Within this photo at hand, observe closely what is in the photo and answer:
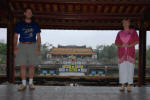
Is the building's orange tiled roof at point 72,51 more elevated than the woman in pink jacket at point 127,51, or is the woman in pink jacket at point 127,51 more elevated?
the building's orange tiled roof at point 72,51

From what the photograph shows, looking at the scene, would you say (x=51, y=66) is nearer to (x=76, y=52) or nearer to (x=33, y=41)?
(x=76, y=52)

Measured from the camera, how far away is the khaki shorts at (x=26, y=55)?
2.63 meters

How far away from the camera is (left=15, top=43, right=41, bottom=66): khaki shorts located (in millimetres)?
2633

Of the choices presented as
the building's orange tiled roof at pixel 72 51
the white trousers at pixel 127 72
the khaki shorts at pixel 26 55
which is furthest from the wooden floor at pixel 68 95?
the building's orange tiled roof at pixel 72 51

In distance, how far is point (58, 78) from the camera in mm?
10633

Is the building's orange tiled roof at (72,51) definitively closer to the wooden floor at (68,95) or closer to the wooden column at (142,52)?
the wooden column at (142,52)

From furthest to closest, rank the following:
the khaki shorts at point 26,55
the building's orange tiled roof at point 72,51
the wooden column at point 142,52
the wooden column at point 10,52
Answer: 1. the building's orange tiled roof at point 72,51
2. the wooden column at point 142,52
3. the wooden column at point 10,52
4. the khaki shorts at point 26,55

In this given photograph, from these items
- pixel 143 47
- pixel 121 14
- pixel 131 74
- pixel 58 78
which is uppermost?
pixel 121 14

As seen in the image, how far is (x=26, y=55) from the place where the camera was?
2656 mm

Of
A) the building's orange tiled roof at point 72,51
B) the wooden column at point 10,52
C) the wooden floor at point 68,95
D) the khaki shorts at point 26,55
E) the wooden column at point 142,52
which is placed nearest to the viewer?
the wooden floor at point 68,95

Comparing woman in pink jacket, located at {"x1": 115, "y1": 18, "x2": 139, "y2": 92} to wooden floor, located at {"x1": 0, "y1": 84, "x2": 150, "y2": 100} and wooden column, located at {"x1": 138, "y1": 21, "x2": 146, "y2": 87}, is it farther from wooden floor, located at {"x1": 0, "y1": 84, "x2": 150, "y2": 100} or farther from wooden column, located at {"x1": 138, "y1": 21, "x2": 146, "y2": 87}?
wooden column, located at {"x1": 138, "y1": 21, "x2": 146, "y2": 87}

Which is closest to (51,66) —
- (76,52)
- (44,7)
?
(76,52)

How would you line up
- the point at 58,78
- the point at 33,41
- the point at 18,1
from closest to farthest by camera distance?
the point at 33,41, the point at 18,1, the point at 58,78

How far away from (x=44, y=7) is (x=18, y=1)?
1.93ft
